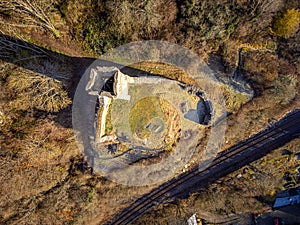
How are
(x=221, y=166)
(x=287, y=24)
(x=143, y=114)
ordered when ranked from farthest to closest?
(x=221, y=166)
(x=143, y=114)
(x=287, y=24)

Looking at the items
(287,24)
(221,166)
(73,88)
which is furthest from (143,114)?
(287,24)

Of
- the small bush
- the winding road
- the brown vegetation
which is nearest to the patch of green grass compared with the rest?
the brown vegetation

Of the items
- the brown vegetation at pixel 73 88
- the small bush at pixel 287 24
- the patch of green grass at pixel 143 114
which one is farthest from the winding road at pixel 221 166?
the small bush at pixel 287 24

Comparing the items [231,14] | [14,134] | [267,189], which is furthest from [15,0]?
[267,189]

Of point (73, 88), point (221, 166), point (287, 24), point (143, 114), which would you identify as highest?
point (287, 24)

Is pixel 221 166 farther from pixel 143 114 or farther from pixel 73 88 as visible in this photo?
→ pixel 73 88

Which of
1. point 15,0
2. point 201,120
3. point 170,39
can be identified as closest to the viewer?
point 15,0

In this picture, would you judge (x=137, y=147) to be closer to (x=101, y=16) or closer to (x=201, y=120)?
(x=201, y=120)

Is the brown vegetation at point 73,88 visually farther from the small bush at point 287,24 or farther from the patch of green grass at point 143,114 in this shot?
the patch of green grass at point 143,114
